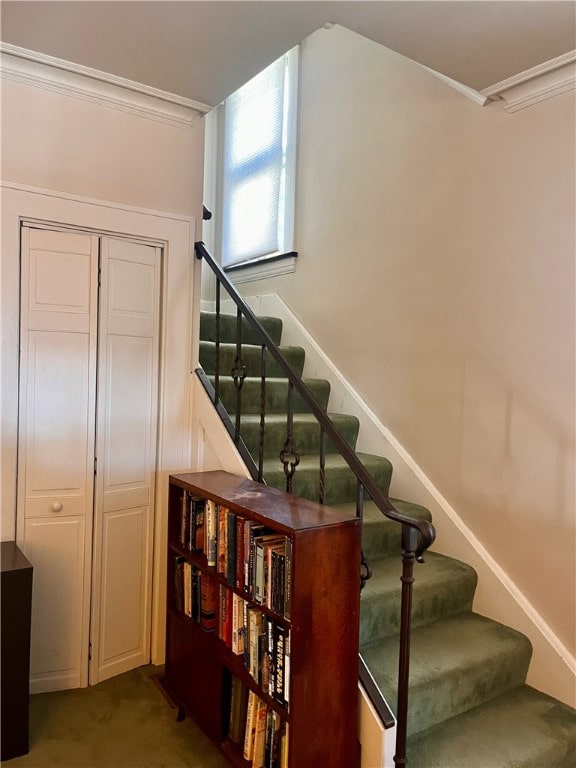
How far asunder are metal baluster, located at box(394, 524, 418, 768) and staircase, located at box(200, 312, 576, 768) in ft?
0.37

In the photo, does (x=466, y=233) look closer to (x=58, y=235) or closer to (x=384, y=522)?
(x=384, y=522)

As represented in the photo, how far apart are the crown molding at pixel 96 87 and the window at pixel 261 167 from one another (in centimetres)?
141

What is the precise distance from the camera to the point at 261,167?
166 inches

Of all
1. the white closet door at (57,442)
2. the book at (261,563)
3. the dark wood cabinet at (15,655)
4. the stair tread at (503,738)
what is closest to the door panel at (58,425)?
the white closet door at (57,442)

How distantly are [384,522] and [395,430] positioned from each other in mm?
649

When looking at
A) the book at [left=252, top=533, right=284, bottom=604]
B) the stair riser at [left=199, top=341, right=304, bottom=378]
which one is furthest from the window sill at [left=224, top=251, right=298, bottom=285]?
the book at [left=252, top=533, right=284, bottom=604]

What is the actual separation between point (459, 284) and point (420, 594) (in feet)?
4.74

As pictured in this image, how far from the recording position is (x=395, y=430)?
300 cm

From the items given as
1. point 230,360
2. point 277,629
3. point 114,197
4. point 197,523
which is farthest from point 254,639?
point 114,197

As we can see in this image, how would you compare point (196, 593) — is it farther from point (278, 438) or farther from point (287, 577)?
point (278, 438)

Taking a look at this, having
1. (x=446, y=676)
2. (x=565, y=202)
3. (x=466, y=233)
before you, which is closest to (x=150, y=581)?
(x=446, y=676)

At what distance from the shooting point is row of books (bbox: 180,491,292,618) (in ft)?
5.74

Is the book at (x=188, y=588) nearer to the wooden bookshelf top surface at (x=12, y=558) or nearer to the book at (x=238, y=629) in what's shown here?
the book at (x=238, y=629)

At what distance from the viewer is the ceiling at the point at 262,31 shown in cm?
182
